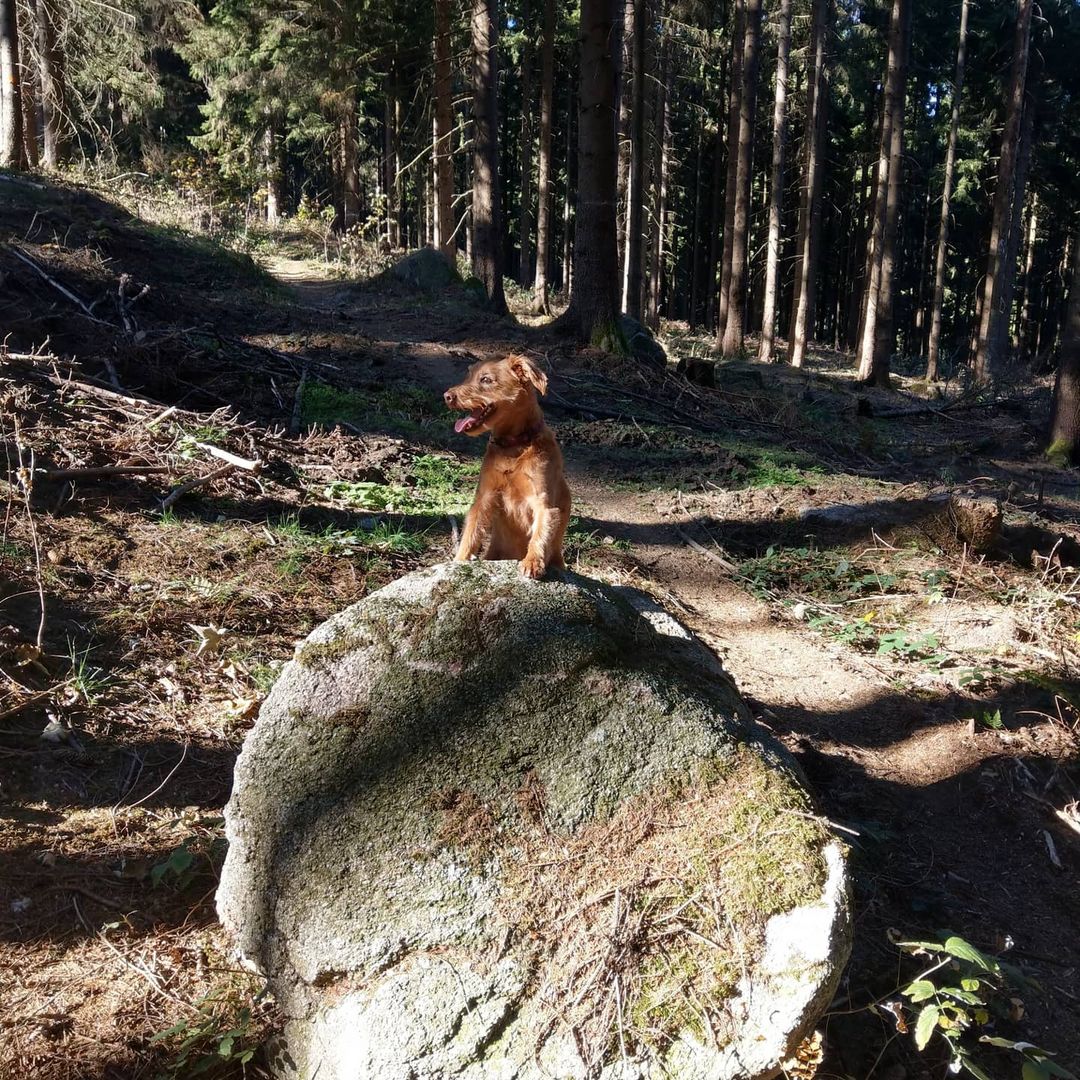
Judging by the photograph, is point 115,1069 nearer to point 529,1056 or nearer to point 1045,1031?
point 529,1056

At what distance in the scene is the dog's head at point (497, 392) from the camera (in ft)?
11.3

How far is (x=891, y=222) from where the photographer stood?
20.8 metres

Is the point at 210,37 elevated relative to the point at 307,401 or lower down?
elevated

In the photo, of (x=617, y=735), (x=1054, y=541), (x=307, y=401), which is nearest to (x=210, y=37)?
(x=307, y=401)

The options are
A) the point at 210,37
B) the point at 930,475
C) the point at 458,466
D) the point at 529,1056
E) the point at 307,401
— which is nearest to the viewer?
the point at 529,1056

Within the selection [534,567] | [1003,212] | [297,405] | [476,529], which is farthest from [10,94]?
[1003,212]

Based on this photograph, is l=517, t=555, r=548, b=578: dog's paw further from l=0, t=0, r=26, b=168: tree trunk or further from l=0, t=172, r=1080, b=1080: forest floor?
l=0, t=0, r=26, b=168: tree trunk

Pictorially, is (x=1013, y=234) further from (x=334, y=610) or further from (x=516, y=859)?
(x=516, y=859)

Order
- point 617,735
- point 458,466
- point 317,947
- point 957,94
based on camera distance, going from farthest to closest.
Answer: point 957,94
point 458,466
point 617,735
point 317,947

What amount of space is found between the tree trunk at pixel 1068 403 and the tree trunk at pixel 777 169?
476 inches

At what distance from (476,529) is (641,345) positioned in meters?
12.6

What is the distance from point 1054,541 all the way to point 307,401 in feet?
24.7

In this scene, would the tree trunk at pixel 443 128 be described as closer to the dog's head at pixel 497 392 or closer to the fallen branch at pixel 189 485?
the fallen branch at pixel 189 485

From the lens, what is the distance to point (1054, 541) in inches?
303
